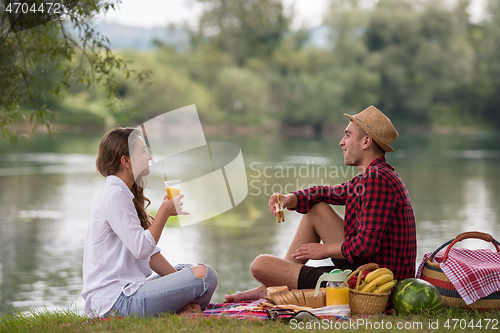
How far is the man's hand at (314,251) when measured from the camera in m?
3.78

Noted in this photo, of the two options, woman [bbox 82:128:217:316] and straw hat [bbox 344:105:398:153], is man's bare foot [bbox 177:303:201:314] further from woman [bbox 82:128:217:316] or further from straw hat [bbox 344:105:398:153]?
straw hat [bbox 344:105:398:153]

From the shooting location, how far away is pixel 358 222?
3711 millimetres

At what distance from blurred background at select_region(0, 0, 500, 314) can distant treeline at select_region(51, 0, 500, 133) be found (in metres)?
0.15

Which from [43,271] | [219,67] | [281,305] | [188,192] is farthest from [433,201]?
[219,67]

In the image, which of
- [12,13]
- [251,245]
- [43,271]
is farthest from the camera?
[251,245]

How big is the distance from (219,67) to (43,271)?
162 feet

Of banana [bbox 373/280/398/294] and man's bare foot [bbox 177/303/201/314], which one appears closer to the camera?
banana [bbox 373/280/398/294]

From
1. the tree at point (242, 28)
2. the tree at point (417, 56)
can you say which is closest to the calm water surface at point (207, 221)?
the tree at point (417, 56)

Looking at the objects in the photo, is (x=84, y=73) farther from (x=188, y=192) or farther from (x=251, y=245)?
(x=188, y=192)

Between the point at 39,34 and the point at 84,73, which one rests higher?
the point at 39,34

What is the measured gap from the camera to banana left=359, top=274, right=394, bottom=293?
3.50 meters

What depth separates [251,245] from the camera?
10.3m

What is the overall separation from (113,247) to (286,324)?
1144mm

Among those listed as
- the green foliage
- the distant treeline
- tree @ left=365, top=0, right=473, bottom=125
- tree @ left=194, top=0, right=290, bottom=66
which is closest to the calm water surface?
the green foliage
